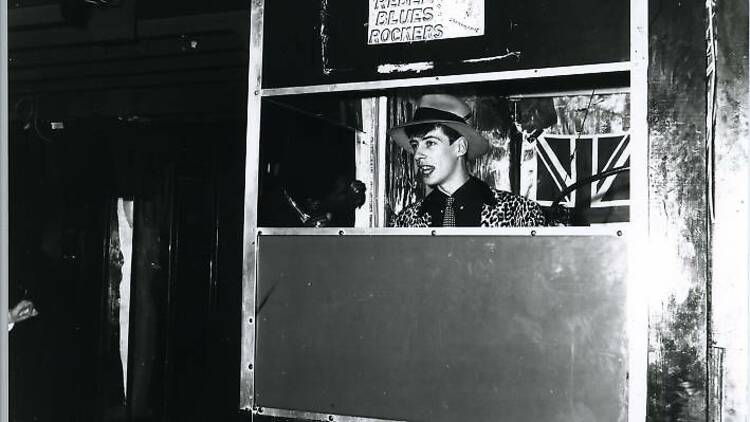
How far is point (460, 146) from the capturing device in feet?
10.8

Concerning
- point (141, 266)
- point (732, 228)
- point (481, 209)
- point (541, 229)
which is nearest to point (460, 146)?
point (481, 209)

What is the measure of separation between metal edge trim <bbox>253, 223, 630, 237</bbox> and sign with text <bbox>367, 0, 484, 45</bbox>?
0.66m

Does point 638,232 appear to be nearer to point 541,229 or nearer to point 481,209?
point 541,229

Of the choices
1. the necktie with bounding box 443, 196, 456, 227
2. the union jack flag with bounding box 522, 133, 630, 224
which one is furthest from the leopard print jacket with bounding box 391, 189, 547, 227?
the union jack flag with bounding box 522, 133, 630, 224

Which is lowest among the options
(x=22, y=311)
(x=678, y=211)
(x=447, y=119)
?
(x=22, y=311)

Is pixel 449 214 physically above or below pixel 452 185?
below

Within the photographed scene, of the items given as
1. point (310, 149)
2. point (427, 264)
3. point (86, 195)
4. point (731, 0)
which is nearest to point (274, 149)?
point (310, 149)

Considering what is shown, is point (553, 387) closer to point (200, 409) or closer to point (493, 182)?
point (493, 182)

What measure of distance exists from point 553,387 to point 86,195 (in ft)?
12.6

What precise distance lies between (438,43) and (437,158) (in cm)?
72

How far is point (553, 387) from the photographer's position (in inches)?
95.1

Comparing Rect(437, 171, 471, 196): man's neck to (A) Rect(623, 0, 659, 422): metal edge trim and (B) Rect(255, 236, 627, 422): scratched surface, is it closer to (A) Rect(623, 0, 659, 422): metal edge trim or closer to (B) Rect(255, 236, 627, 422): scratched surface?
(B) Rect(255, 236, 627, 422): scratched surface

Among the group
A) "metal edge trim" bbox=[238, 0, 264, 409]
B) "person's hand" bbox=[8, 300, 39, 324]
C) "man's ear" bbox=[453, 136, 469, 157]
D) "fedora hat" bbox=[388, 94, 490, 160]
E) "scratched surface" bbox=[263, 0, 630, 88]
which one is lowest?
"person's hand" bbox=[8, 300, 39, 324]

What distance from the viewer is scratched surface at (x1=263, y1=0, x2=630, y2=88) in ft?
7.96
